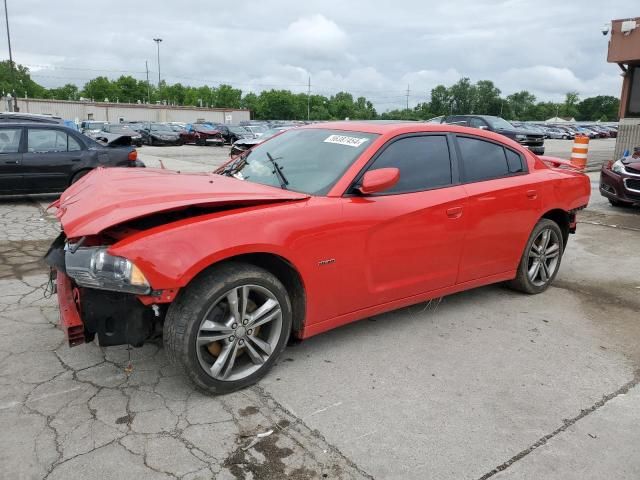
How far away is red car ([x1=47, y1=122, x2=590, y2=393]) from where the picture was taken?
2.81 metres

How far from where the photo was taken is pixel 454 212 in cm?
396

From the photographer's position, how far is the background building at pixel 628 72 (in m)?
16.8

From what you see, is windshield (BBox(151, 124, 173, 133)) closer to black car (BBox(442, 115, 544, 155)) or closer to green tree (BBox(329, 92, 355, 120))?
black car (BBox(442, 115, 544, 155))

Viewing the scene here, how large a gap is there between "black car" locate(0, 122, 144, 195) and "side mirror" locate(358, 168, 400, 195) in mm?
7349

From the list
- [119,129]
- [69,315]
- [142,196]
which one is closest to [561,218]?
[142,196]

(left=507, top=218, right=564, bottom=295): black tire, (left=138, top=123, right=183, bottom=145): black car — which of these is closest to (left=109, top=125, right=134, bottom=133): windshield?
(left=138, top=123, right=183, bottom=145): black car

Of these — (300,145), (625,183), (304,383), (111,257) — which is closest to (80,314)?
(111,257)

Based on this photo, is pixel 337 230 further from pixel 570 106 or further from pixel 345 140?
pixel 570 106

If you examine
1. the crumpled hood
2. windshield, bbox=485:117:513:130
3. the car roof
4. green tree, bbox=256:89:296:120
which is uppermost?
green tree, bbox=256:89:296:120

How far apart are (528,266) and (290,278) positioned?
8.56ft

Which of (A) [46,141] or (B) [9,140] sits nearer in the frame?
(B) [9,140]

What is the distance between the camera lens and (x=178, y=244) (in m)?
2.76

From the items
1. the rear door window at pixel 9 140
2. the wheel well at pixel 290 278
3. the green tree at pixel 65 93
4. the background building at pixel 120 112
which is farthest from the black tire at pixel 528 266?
the green tree at pixel 65 93

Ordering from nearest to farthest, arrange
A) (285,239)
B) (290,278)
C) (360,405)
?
(360,405) < (285,239) < (290,278)
